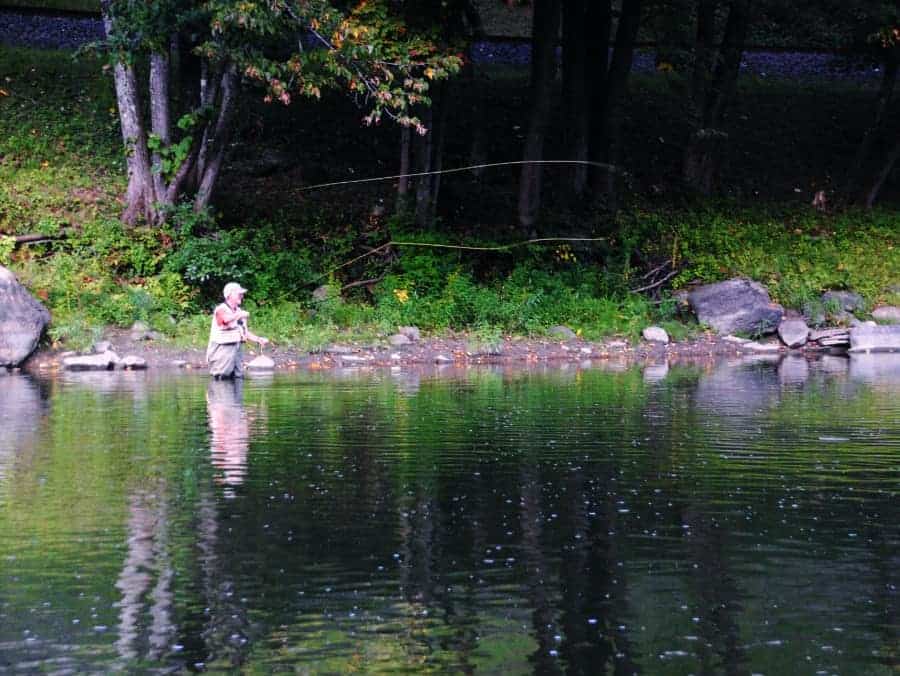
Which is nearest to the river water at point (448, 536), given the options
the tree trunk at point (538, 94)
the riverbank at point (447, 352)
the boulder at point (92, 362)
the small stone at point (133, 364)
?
the boulder at point (92, 362)

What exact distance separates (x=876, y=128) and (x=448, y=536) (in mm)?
26113

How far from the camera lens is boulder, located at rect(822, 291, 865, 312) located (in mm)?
27750

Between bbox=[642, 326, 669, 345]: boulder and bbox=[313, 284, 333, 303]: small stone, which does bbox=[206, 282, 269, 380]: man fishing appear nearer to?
bbox=[313, 284, 333, 303]: small stone

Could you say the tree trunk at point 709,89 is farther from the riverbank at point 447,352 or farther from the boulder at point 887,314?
the riverbank at point 447,352

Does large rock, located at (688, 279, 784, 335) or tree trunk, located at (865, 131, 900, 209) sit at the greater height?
tree trunk, located at (865, 131, 900, 209)

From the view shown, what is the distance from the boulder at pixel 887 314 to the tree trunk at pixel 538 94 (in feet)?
23.8

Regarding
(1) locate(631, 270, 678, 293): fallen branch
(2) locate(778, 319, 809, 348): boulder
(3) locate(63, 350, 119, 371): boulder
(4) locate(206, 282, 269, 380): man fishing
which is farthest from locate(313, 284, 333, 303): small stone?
(2) locate(778, 319, 809, 348): boulder

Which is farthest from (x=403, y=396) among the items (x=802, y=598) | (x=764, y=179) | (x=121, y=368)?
(x=764, y=179)

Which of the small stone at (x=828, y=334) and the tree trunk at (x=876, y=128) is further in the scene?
the tree trunk at (x=876, y=128)

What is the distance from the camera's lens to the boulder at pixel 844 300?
91.0 feet

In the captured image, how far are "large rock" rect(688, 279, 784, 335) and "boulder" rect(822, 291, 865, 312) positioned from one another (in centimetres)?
108

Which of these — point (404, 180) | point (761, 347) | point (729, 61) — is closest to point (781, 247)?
point (761, 347)

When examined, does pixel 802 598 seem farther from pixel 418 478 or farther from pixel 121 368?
pixel 121 368

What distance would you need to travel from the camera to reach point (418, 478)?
41.0 feet
